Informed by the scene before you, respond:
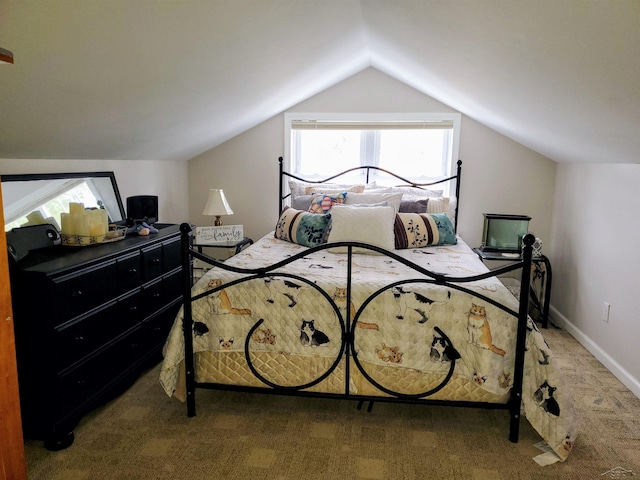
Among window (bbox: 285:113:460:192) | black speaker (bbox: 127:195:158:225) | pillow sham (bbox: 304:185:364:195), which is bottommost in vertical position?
black speaker (bbox: 127:195:158:225)

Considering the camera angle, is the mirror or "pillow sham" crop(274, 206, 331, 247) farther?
"pillow sham" crop(274, 206, 331, 247)

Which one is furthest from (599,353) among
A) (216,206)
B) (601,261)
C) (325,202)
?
(216,206)

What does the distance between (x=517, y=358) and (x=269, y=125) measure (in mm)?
3120

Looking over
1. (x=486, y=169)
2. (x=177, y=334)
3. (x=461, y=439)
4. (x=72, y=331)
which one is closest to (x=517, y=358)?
(x=461, y=439)

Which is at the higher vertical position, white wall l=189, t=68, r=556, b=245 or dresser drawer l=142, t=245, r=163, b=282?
white wall l=189, t=68, r=556, b=245

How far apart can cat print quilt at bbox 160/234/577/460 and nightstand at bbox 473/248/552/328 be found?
1.50 meters

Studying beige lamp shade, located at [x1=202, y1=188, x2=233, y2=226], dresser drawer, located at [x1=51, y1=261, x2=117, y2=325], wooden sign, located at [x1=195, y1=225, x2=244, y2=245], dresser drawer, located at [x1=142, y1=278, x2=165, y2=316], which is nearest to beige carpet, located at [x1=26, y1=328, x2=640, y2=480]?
dresser drawer, located at [x1=142, y1=278, x2=165, y2=316]

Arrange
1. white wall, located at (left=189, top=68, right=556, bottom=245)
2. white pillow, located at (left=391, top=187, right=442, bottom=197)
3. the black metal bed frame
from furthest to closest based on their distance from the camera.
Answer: white wall, located at (left=189, top=68, right=556, bottom=245)
white pillow, located at (left=391, top=187, right=442, bottom=197)
the black metal bed frame

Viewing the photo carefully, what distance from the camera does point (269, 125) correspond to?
436 cm

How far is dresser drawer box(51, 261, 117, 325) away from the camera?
194 centimetres

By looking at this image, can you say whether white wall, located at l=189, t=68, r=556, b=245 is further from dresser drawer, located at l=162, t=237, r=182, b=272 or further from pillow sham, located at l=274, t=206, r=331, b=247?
dresser drawer, located at l=162, t=237, r=182, b=272

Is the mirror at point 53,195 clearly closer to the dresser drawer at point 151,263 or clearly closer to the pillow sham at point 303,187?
the dresser drawer at point 151,263

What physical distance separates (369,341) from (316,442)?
19.4 inches

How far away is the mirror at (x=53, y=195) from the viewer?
2.26 m
